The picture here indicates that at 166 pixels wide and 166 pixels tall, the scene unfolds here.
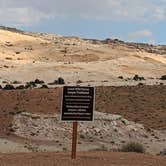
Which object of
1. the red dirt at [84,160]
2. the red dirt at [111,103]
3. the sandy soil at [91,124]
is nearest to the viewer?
the red dirt at [84,160]

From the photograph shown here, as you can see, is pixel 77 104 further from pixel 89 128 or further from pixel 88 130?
pixel 89 128

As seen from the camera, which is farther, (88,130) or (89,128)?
(89,128)

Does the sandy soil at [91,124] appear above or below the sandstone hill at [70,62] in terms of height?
below

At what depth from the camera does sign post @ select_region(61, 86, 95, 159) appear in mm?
18391

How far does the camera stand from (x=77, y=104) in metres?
18.4

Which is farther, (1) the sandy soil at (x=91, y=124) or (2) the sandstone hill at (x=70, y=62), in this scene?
(2) the sandstone hill at (x=70, y=62)

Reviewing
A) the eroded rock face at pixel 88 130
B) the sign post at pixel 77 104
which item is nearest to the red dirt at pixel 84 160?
the sign post at pixel 77 104

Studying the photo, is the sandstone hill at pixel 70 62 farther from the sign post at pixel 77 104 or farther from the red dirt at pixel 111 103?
the sign post at pixel 77 104

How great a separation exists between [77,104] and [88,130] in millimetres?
19651

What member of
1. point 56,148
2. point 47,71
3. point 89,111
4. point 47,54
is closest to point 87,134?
point 56,148

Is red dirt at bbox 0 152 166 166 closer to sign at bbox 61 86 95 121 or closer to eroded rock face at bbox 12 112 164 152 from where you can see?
sign at bbox 61 86 95 121

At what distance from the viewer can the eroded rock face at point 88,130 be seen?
36.3 metres

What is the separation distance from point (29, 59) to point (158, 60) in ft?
76.8

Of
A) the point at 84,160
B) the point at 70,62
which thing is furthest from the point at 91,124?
the point at 70,62
